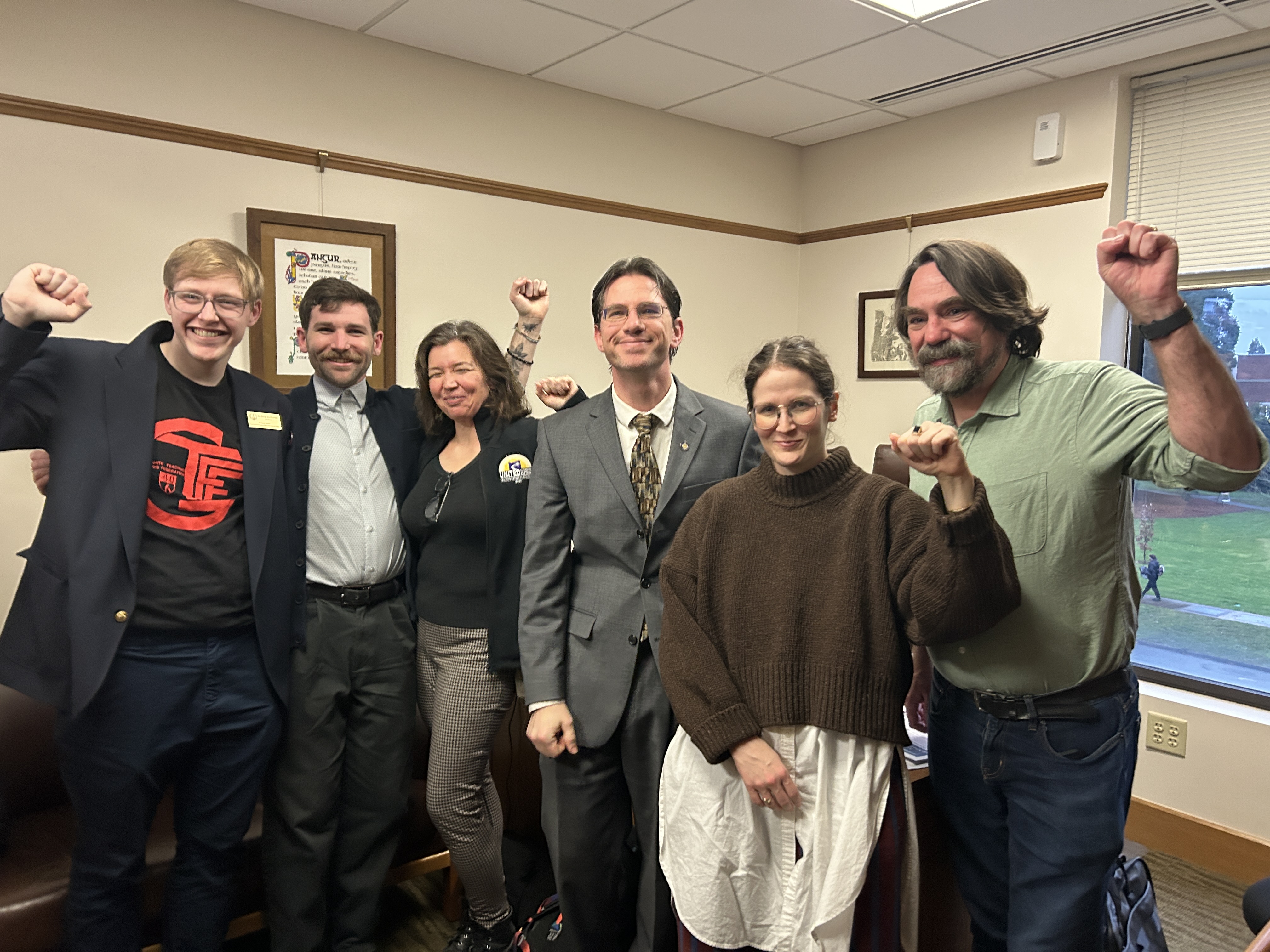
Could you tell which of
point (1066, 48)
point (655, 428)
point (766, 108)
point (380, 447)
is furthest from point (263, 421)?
point (1066, 48)

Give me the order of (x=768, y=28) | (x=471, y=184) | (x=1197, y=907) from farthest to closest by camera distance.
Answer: (x=471, y=184), (x=768, y=28), (x=1197, y=907)

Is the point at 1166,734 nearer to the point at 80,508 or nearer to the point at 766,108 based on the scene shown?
the point at 766,108

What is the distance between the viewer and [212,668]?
190 centimetres

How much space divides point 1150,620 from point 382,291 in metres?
3.34

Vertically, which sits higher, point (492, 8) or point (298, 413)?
point (492, 8)

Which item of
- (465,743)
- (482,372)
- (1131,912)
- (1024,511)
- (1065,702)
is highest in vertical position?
(482,372)

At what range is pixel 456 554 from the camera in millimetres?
2223

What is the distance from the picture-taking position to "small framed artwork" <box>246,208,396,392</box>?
3.07 m

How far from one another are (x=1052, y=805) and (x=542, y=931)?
1234 millimetres

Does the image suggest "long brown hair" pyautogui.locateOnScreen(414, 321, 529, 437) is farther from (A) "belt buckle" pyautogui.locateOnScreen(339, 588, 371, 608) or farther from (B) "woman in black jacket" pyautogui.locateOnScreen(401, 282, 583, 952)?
(A) "belt buckle" pyautogui.locateOnScreen(339, 588, 371, 608)

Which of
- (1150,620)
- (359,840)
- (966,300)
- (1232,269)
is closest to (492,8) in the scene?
(966,300)

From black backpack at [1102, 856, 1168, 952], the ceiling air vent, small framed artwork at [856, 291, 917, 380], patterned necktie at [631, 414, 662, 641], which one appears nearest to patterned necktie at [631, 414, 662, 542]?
patterned necktie at [631, 414, 662, 641]

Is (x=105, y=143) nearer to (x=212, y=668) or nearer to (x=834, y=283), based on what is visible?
(x=212, y=668)


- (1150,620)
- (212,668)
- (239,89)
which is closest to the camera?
(212,668)
